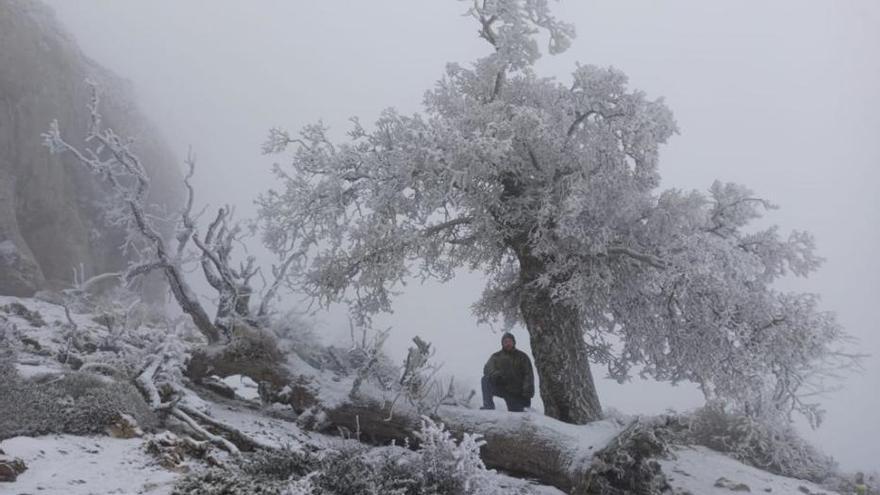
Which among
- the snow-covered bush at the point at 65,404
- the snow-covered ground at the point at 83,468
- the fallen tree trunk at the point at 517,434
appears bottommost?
the snow-covered ground at the point at 83,468

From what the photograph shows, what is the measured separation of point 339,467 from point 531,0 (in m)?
7.79

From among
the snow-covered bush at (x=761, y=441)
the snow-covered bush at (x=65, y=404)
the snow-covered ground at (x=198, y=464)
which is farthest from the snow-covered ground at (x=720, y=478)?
the snow-covered bush at (x=65, y=404)

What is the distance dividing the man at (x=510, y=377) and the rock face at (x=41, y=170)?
52.0 ft

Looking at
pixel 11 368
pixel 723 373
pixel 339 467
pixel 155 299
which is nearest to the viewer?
pixel 339 467

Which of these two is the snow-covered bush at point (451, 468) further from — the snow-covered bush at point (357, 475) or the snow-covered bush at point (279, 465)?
the snow-covered bush at point (279, 465)

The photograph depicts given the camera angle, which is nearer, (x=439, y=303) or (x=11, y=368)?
(x=11, y=368)

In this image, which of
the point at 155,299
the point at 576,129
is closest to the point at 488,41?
the point at 576,129

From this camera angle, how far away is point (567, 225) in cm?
860

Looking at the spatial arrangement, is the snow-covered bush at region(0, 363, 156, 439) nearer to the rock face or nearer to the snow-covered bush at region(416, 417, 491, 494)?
the snow-covered bush at region(416, 417, 491, 494)

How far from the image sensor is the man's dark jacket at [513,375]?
10.1 metres

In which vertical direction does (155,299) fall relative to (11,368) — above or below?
above

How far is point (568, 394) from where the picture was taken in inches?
363

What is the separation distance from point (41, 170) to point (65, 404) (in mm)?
21688

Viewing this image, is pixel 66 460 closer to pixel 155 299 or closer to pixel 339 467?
pixel 339 467
